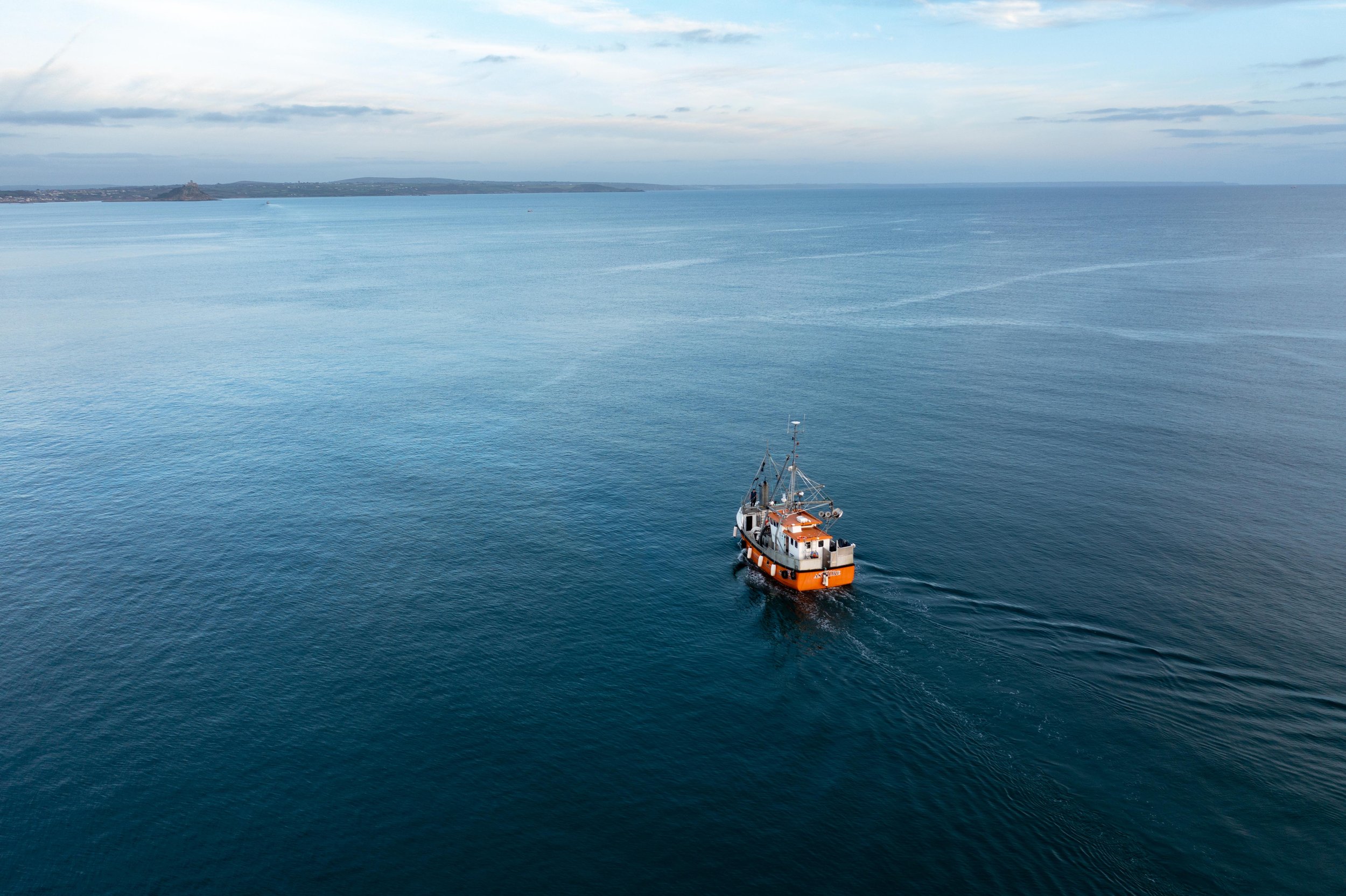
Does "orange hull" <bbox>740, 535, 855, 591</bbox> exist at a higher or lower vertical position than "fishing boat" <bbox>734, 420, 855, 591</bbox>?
lower

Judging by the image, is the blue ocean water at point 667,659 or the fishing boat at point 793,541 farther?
the fishing boat at point 793,541

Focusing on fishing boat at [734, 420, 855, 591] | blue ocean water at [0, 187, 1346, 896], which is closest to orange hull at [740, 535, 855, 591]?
fishing boat at [734, 420, 855, 591]

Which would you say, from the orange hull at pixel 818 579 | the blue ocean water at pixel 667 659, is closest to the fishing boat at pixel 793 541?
the orange hull at pixel 818 579

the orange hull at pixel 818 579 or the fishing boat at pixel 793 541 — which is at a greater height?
the fishing boat at pixel 793 541

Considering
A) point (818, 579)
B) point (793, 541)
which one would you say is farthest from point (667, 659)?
point (793, 541)

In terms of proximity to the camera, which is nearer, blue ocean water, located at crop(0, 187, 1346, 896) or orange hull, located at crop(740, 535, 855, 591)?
blue ocean water, located at crop(0, 187, 1346, 896)

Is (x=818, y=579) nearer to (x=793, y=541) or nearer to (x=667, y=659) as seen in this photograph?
(x=793, y=541)

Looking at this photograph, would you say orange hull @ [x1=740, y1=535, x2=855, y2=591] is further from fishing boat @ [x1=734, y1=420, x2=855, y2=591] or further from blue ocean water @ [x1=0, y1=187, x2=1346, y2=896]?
blue ocean water @ [x1=0, y1=187, x2=1346, y2=896]

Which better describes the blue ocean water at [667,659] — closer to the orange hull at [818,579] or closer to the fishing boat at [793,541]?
the orange hull at [818,579]

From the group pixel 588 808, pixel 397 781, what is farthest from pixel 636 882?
pixel 397 781
